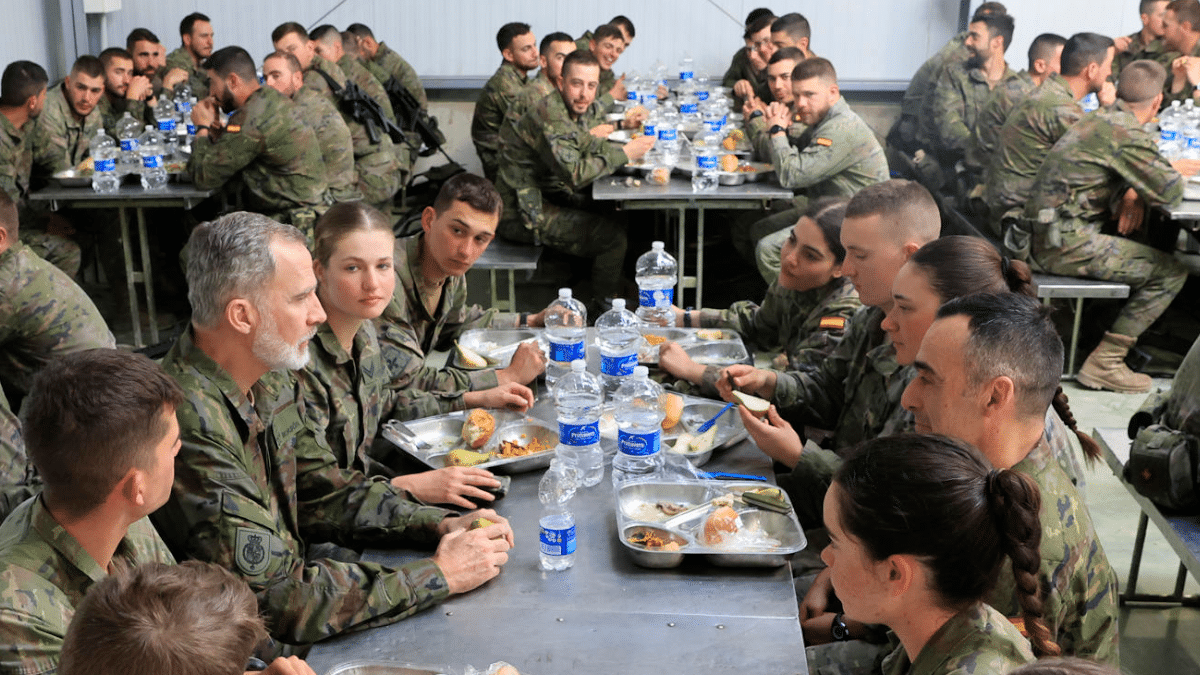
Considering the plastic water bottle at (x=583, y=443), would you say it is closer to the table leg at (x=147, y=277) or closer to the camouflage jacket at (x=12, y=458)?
the camouflage jacket at (x=12, y=458)

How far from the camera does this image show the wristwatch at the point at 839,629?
2.69m

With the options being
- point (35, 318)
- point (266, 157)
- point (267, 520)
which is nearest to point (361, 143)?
point (266, 157)

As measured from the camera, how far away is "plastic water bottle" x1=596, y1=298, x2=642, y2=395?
363cm

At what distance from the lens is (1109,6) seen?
10125mm

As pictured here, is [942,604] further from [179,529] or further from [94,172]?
[94,172]

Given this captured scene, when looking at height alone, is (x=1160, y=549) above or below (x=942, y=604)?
below

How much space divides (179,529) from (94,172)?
454 centimetres

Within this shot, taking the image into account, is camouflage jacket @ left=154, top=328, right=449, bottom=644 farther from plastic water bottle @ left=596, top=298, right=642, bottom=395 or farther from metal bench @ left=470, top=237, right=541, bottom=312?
metal bench @ left=470, top=237, right=541, bottom=312

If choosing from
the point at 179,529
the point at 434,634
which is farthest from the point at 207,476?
the point at 434,634

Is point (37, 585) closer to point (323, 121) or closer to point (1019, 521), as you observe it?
point (1019, 521)

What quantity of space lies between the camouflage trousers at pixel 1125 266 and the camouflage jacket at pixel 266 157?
4.15 metres

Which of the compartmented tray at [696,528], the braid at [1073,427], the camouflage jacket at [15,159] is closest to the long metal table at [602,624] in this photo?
the compartmented tray at [696,528]

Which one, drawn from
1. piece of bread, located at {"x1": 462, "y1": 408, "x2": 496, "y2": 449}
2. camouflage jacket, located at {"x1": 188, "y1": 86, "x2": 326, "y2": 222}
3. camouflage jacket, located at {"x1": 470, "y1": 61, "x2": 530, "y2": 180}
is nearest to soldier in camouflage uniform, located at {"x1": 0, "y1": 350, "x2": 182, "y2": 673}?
piece of bread, located at {"x1": 462, "y1": 408, "x2": 496, "y2": 449}

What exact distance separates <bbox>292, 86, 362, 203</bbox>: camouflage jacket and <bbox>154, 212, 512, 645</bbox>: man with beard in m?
4.12
